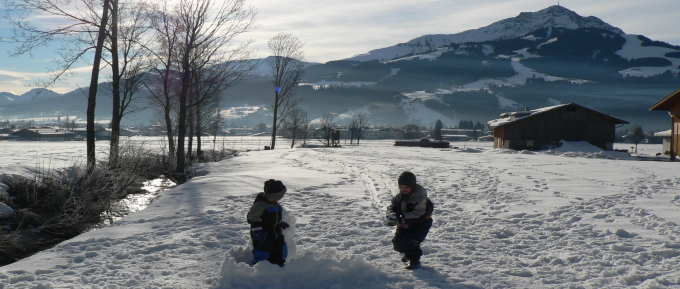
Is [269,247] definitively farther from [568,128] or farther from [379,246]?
[568,128]

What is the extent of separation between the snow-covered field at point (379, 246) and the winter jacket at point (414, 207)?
649 mm

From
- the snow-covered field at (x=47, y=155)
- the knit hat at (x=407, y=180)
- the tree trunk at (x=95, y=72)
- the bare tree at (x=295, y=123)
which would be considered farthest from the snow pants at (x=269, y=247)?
the bare tree at (x=295, y=123)

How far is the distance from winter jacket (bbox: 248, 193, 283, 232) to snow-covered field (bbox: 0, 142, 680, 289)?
1.53 feet

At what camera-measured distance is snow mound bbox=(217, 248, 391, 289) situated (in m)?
4.81

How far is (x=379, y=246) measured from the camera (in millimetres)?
6660

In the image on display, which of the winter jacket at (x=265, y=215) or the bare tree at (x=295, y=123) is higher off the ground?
the bare tree at (x=295, y=123)

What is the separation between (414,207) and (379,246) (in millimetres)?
1422

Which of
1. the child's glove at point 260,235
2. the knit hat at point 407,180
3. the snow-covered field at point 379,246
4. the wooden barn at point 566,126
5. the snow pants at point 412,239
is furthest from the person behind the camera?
the wooden barn at point 566,126

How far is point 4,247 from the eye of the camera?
22.4ft

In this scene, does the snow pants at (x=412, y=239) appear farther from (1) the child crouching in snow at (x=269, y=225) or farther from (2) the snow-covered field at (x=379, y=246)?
(1) the child crouching in snow at (x=269, y=225)

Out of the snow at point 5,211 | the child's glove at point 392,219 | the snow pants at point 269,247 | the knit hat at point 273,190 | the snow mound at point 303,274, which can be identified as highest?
the knit hat at point 273,190

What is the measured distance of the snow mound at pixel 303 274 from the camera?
4.81 meters

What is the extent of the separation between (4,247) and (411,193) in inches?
250

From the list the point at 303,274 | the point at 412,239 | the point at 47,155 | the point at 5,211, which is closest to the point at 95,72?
the point at 47,155
